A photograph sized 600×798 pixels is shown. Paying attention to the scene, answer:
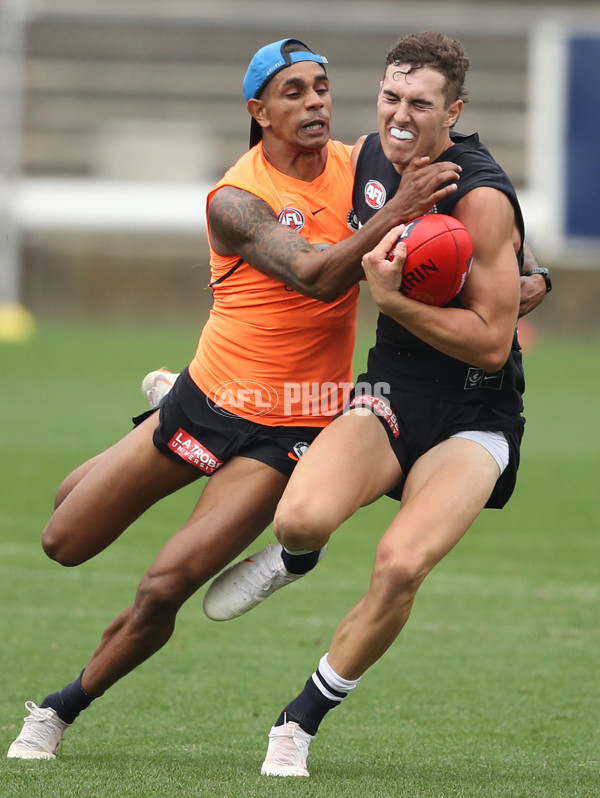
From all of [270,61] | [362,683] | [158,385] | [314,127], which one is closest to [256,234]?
[314,127]

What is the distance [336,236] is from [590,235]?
59.1 ft

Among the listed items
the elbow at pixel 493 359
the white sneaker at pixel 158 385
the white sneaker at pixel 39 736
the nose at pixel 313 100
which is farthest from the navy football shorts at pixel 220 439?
the nose at pixel 313 100

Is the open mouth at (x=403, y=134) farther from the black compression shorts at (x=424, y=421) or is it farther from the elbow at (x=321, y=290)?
the black compression shorts at (x=424, y=421)

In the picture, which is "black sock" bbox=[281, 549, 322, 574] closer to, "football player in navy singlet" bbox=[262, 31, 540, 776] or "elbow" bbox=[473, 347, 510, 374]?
"football player in navy singlet" bbox=[262, 31, 540, 776]

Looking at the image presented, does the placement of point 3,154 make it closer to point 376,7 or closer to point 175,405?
point 376,7

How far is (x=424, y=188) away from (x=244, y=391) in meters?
1.11

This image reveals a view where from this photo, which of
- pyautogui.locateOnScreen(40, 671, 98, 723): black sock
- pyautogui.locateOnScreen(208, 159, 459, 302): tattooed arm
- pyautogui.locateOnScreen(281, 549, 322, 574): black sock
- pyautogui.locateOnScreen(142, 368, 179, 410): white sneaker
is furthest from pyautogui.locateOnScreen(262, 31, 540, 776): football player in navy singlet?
pyautogui.locateOnScreen(142, 368, 179, 410): white sneaker

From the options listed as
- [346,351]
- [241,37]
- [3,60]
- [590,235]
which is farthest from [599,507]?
[241,37]

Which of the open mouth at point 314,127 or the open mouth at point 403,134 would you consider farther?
the open mouth at point 314,127

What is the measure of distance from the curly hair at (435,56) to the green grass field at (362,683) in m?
2.54

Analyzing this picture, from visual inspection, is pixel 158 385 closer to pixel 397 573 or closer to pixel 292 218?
pixel 292 218

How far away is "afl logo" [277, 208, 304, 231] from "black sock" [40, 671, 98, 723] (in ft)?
6.37

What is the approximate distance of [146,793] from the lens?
462 cm

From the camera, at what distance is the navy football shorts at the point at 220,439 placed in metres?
5.38
